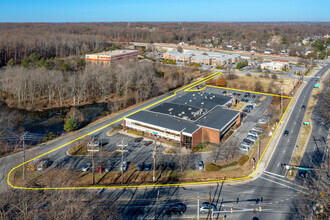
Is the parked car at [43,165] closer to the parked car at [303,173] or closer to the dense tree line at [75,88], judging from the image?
the dense tree line at [75,88]

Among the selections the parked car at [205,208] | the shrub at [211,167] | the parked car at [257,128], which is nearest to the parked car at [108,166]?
the shrub at [211,167]

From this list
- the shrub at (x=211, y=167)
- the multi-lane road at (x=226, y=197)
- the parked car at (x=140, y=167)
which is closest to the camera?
the multi-lane road at (x=226, y=197)

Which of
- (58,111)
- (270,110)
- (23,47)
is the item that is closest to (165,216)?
(270,110)

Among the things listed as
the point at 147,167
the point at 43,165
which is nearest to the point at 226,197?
the point at 147,167

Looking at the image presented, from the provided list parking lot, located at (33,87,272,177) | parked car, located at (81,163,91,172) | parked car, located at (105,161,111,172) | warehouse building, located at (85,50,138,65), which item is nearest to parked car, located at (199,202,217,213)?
parking lot, located at (33,87,272,177)

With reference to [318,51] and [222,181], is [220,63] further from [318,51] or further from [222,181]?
[222,181]

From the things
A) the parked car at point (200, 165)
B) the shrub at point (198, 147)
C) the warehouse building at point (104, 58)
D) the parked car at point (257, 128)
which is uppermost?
the warehouse building at point (104, 58)

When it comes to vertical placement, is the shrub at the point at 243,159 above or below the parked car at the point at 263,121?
below
